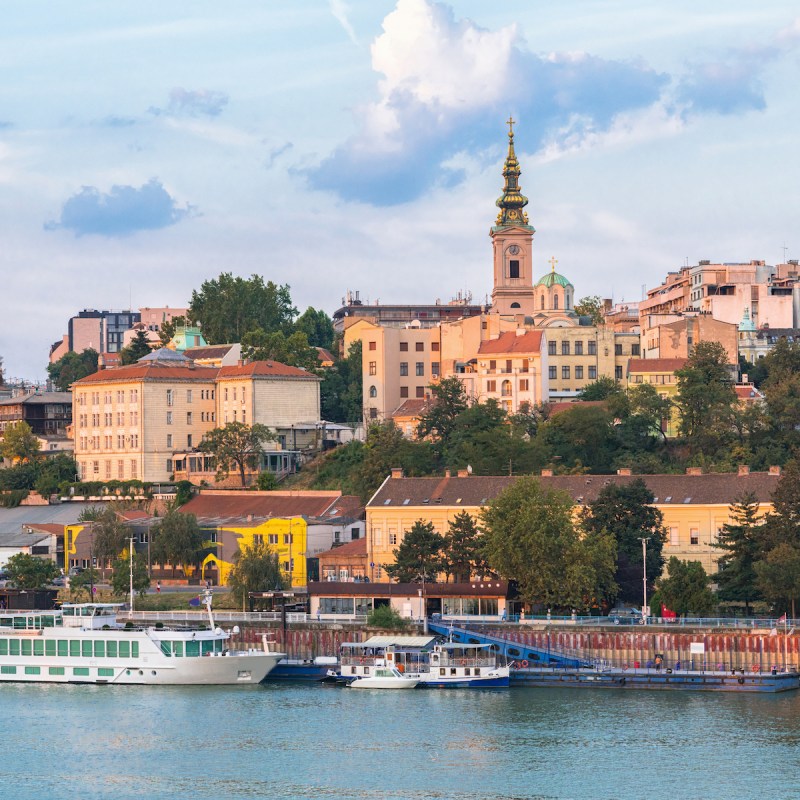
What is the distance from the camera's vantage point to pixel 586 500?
304ft

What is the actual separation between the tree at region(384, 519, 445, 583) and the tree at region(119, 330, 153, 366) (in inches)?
2235

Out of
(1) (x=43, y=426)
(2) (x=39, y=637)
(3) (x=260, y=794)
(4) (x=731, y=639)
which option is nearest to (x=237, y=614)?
(2) (x=39, y=637)

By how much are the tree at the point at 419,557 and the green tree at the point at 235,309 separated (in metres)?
57.0

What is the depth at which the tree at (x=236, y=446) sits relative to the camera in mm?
119250

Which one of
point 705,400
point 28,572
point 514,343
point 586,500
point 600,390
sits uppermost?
point 514,343

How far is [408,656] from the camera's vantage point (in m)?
79.3

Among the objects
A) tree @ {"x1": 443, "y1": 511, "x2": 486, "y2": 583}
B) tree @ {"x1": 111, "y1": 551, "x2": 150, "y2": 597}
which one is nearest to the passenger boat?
tree @ {"x1": 443, "y1": 511, "x2": 486, "y2": 583}

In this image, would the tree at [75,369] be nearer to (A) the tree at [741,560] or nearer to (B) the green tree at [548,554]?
(B) the green tree at [548,554]

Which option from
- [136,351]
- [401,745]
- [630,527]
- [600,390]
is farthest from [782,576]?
[136,351]

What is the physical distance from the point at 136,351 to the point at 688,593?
70.9m

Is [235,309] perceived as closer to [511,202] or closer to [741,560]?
[511,202]

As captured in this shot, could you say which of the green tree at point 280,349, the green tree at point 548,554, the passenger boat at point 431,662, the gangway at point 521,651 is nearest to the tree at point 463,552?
the green tree at point 548,554

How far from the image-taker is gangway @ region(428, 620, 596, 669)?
259 feet

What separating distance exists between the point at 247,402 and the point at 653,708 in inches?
2304
